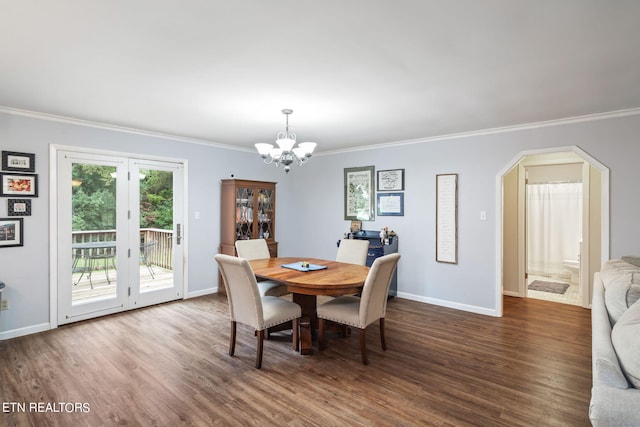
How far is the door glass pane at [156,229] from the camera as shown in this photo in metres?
4.57

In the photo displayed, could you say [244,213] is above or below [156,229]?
above

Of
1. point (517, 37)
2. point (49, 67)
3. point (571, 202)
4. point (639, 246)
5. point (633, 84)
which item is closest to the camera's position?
point (517, 37)

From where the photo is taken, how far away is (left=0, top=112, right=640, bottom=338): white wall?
3.53m

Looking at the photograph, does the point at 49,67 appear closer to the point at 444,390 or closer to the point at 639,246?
the point at 444,390

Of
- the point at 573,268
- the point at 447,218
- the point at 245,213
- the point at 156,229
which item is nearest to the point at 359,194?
the point at 447,218

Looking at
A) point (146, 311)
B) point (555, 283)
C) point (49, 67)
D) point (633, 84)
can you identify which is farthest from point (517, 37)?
point (555, 283)

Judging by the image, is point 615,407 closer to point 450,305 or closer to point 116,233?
point 450,305

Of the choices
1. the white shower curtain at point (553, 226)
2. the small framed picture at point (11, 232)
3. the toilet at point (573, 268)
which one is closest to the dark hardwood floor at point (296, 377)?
the small framed picture at point (11, 232)

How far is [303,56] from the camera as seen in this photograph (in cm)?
224

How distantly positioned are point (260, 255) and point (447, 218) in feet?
8.40

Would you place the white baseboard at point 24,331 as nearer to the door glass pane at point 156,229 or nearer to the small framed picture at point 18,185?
the door glass pane at point 156,229

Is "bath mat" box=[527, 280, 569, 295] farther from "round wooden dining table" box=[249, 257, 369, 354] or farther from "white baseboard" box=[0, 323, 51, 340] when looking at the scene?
"white baseboard" box=[0, 323, 51, 340]

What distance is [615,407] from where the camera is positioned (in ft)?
4.16

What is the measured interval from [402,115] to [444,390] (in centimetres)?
260
